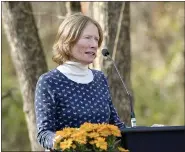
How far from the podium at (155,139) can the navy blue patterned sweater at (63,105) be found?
430mm

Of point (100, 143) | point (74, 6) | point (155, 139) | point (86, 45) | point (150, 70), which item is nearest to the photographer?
point (100, 143)

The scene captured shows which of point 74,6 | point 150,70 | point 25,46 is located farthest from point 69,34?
Answer: point 150,70

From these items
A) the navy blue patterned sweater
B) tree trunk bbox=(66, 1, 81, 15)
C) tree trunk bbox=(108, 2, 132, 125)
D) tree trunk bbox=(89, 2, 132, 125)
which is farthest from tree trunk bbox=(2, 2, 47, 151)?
the navy blue patterned sweater

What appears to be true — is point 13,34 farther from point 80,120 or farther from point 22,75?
point 80,120

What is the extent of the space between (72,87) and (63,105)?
0.41 feet

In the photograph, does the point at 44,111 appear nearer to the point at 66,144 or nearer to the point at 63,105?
the point at 63,105

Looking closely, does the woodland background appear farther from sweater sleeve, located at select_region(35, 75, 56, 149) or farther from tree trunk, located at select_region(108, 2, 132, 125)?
sweater sleeve, located at select_region(35, 75, 56, 149)

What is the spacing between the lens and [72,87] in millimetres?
4227

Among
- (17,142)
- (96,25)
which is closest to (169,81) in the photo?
(17,142)

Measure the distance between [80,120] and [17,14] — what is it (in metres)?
2.55

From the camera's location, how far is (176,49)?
19.3m

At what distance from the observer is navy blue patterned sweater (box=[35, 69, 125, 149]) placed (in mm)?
4082

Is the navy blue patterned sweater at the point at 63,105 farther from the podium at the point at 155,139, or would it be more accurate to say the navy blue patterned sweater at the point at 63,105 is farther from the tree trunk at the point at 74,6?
the tree trunk at the point at 74,6

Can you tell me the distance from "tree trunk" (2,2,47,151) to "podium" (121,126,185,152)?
9.62ft
